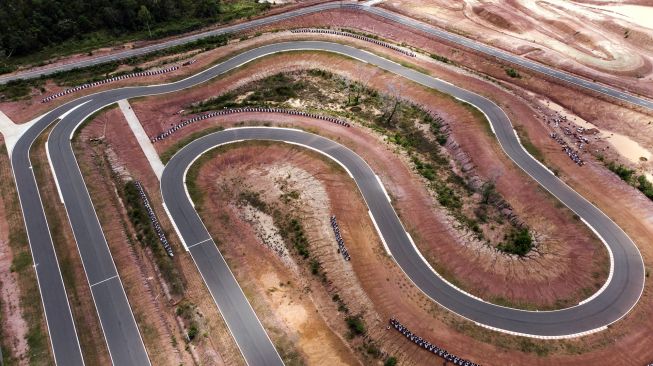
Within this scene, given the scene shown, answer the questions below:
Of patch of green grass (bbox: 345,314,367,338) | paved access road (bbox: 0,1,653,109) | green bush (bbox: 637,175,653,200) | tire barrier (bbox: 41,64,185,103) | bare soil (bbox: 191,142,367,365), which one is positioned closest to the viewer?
bare soil (bbox: 191,142,367,365)

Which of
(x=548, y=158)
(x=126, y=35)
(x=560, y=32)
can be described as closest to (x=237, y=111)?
(x=126, y=35)

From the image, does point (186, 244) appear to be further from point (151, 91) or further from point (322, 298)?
point (151, 91)

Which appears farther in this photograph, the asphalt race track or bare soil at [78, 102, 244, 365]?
the asphalt race track

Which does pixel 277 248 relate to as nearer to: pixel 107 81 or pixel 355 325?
pixel 355 325

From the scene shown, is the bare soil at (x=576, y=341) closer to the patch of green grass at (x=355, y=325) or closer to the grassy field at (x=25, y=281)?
the patch of green grass at (x=355, y=325)

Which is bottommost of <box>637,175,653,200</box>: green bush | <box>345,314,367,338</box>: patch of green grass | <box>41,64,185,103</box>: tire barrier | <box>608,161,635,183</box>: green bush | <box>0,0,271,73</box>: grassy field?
<box>637,175,653,200</box>: green bush

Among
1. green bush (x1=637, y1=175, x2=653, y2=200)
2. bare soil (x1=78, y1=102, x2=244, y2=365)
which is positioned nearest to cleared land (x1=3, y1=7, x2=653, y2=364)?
green bush (x1=637, y1=175, x2=653, y2=200)

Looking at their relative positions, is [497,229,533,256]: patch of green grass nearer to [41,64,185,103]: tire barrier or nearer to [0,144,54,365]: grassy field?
[0,144,54,365]: grassy field
